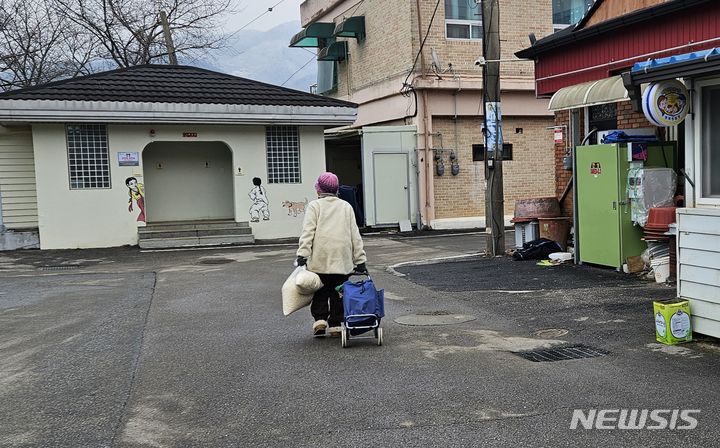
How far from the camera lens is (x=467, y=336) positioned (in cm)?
793

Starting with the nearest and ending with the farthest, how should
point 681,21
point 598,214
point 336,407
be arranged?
point 336,407 → point 681,21 → point 598,214

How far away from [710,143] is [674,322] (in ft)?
12.8

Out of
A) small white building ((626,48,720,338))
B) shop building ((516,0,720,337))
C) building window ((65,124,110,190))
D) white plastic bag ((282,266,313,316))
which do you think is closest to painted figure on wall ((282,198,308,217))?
building window ((65,124,110,190))

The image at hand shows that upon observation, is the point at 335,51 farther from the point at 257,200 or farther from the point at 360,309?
the point at 360,309

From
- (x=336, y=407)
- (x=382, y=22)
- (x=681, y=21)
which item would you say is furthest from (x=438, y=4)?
(x=336, y=407)

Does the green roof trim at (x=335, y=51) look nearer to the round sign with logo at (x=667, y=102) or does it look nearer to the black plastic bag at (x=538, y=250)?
the black plastic bag at (x=538, y=250)

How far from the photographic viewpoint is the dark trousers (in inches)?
313

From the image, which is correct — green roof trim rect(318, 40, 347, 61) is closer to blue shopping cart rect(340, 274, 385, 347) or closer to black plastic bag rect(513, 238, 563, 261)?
black plastic bag rect(513, 238, 563, 261)

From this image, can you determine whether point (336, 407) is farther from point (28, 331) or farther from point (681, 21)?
point (681, 21)

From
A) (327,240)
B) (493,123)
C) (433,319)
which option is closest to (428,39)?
(493,123)

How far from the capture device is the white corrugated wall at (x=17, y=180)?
19.1m

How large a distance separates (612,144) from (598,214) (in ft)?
3.93

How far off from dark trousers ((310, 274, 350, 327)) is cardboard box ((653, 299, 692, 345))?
3.25 metres

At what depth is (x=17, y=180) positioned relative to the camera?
757 inches
